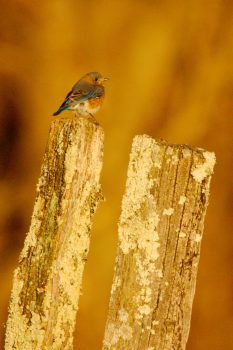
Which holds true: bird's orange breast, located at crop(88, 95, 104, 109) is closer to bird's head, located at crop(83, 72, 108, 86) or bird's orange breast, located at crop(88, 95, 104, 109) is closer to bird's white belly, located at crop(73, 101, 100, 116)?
bird's white belly, located at crop(73, 101, 100, 116)

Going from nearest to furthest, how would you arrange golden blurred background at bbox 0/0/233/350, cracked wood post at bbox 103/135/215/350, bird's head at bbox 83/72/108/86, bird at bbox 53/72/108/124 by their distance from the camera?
cracked wood post at bbox 103/135/215/350, bird at bbox 53/72/108/124, bird's head at bbox 83/72/108/86, golden blurred background at bbox 0/0/233/350

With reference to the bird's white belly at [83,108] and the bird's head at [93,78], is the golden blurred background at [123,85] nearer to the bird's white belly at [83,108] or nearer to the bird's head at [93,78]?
the bird's head at [93,78]

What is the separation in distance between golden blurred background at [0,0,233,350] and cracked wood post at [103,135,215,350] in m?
4.32

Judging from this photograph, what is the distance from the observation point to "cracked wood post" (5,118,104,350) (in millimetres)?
1268

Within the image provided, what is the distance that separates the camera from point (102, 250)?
546cm

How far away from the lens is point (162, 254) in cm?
126

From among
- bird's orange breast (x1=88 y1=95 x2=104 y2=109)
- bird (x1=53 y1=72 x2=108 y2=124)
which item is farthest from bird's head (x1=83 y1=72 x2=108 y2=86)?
bird's orange breast (x1=88 y1=95 x2=104 y2=109)

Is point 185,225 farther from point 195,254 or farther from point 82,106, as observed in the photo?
point 82,106

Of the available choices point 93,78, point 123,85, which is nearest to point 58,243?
point 93,78

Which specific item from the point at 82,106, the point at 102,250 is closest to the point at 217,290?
the point at 102,250

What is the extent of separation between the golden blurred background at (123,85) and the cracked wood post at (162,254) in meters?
4.32

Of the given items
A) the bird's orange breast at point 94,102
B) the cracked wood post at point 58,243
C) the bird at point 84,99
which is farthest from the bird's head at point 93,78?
the cracked wood post at point 58,243

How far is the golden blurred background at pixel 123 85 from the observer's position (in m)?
5.73

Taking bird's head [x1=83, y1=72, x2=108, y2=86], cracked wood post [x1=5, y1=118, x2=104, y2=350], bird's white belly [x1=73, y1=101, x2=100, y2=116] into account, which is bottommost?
cracked wood post [x1=5, y1=118, x2=104, y2=350]
